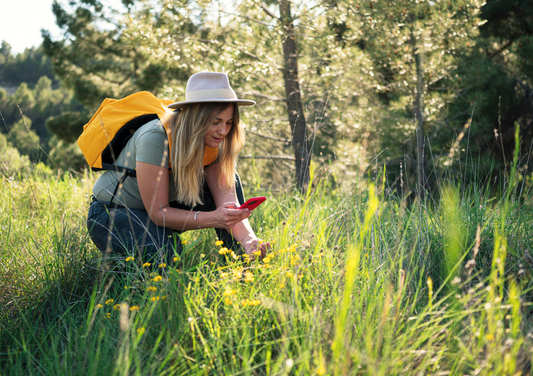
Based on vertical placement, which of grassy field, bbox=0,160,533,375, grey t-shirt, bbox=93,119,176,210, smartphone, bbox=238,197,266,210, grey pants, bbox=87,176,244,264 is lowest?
grassy field, bbox=0,160,533,375

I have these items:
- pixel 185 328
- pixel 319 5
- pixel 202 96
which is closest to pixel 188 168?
pixel 202 96

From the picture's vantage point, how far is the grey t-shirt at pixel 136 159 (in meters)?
1.93

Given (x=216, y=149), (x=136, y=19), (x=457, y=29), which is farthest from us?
(x=457, y=29)

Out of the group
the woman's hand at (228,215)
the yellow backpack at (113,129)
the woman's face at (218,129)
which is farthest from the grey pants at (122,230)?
the woman's face at (218,129)

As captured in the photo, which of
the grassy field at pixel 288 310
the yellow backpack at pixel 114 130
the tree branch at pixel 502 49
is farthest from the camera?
the tree branch at pixel 502 49

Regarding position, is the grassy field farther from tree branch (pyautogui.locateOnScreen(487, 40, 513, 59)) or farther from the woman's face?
tree branch (pyautogui.locateOnScreen(487, 40, 513, 59))

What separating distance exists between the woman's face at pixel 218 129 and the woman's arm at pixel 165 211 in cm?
30

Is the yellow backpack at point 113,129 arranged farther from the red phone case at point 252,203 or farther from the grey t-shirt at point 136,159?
the red phone case at point 252,203

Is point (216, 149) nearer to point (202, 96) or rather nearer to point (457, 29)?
point (202, 96)

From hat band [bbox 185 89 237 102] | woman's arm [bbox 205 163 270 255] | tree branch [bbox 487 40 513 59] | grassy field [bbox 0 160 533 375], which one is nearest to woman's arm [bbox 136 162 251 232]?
woman's arm [bbox 205 163 270 255]

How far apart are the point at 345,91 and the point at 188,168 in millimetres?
3604

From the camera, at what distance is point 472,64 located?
6441 millimetres

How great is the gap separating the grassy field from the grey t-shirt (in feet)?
1.00

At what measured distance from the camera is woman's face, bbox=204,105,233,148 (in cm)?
206
